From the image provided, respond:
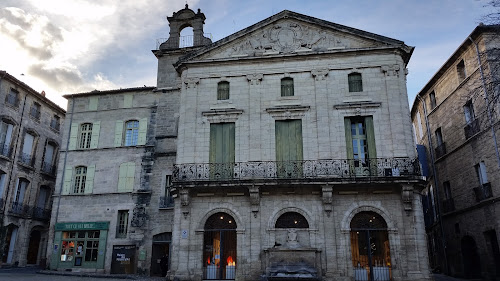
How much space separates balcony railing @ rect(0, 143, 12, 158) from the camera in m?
25.6

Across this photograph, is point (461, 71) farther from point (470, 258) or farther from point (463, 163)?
point (470, 258)

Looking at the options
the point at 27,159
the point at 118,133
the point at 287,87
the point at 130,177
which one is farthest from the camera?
the point at 27,159

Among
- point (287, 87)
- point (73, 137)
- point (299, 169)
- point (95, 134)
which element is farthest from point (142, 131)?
point (299, 169)

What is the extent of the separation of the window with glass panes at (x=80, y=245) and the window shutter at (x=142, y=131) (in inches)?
220

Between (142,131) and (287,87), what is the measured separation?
9.53 m

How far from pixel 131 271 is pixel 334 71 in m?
14.7

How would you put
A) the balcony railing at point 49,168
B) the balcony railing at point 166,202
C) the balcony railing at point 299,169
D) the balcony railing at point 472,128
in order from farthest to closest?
the balcony railing at point 49,168 → the balcony railing at point 166,202 → the balcony railing at point 472,128 → the balcony railing at point 299,169

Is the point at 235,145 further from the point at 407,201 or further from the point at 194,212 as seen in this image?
the point at 407,201

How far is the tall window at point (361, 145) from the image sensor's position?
1773cm

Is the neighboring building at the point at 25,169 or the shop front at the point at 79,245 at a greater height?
the neighboring building at the point at 25,169

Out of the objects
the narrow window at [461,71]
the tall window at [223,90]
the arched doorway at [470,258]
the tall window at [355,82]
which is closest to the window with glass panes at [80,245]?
the tall window at [223,90]

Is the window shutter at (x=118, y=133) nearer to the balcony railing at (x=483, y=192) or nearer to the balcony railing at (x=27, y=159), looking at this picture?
the balcony railing at (x=27, y=159)

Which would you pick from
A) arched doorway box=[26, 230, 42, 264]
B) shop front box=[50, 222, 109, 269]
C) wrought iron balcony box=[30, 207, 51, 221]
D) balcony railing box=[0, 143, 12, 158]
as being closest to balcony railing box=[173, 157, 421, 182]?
shop front box=[50, 222, 109, 269]

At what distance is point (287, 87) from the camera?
19703 millimetres
